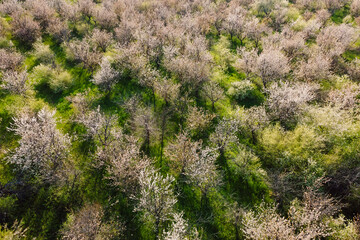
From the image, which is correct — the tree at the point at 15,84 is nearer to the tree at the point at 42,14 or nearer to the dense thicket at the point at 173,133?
the dense thicket at the point at 173,133

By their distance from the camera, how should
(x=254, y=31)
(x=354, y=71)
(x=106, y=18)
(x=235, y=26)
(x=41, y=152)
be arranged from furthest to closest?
(x=235, y=26)
(x=106, y=18)
(x=254, y=31)
(x=354, y=71)
(x=41, y=152)

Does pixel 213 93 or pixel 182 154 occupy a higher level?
pixel 213 93

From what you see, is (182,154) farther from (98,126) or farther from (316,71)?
(316,71)

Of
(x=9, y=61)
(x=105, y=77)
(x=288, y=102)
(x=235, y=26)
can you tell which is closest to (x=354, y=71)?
(x=288, y=102)

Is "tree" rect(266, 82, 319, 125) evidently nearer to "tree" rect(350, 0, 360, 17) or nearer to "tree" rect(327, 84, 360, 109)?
"tree" rect(327, 84, 360, 109)

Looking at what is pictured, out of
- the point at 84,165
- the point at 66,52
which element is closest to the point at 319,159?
the point at 84,165

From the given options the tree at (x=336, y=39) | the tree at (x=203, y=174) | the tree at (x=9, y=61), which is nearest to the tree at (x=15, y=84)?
the tree at (x=9, y=61)
